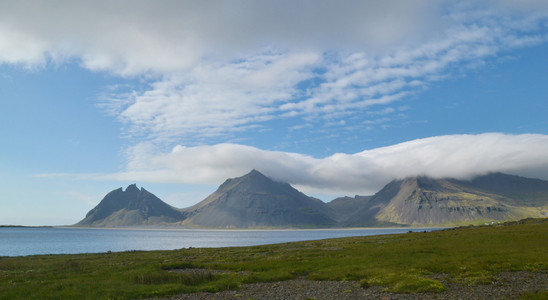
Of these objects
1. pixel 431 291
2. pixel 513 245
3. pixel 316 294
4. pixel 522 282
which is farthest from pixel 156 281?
pixel 513 245

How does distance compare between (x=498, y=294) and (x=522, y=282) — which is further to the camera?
(x=522, y=282)

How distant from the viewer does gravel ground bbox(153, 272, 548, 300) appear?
3005 cm

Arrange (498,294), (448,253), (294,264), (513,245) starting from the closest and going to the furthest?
(498,294)
(294,264)
(448,253)
(513,245)

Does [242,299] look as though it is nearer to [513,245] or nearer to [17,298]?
[17,298]

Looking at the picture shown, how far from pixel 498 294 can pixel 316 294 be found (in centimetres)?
1440

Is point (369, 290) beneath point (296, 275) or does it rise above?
above

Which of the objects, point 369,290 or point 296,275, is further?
point 296,275

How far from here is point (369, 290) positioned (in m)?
33.3

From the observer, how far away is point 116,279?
41844 mm

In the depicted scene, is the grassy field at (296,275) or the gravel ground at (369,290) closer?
the gravel ground at (369,290)

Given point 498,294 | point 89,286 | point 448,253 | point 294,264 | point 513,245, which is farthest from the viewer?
point 513,245

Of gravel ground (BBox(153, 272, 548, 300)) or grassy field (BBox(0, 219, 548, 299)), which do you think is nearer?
gravel ground (BBox(153, 272, 548, 300))

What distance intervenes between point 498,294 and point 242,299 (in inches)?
809

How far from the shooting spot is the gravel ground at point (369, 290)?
3005cm
